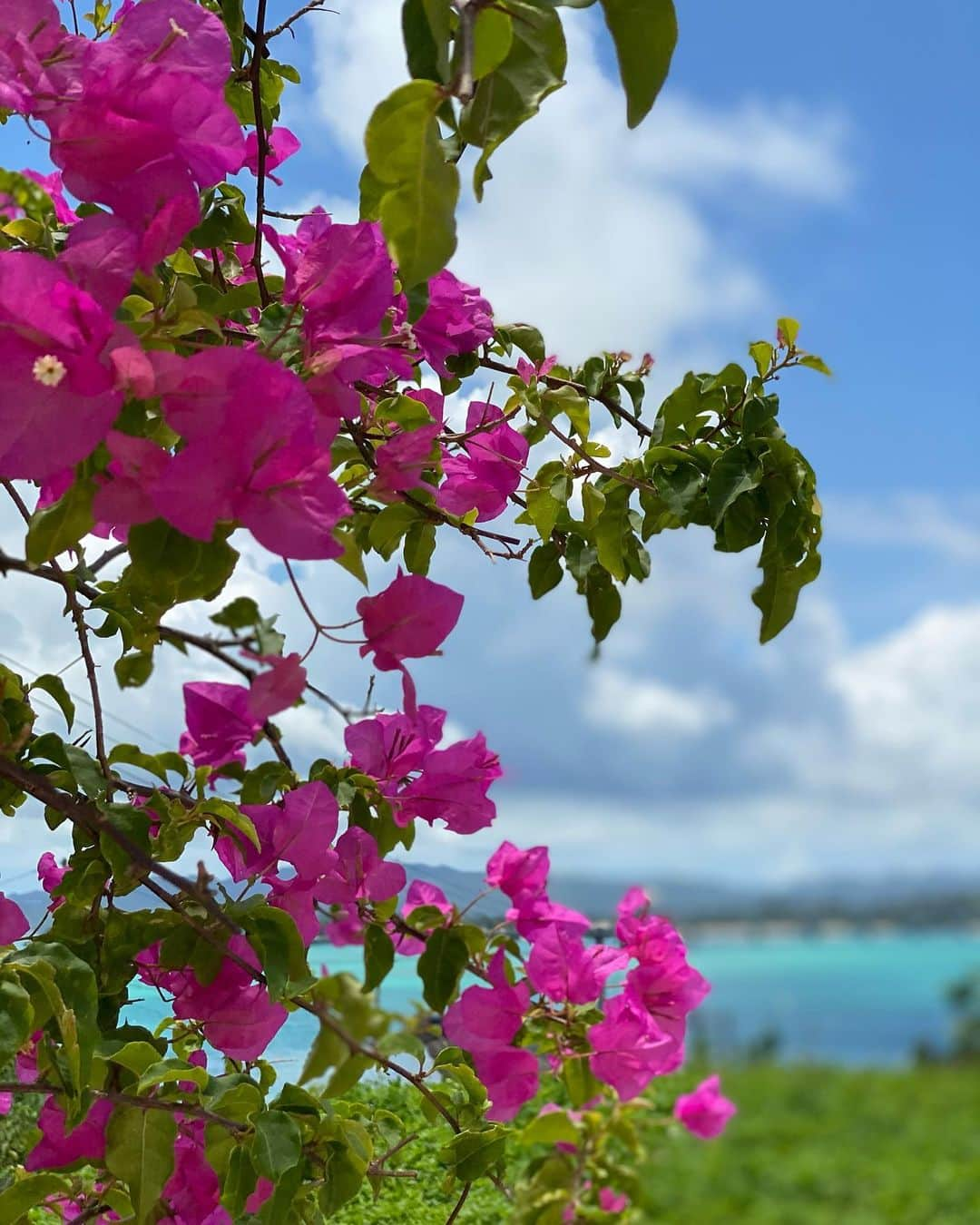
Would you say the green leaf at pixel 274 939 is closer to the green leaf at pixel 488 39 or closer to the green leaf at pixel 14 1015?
the green leaf at pixel 14 1015

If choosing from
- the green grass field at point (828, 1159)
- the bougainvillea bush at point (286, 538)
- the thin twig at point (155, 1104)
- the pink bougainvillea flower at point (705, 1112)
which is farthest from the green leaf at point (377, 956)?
the green grass field at point (828, 1159)

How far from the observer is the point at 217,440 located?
1.38 ft

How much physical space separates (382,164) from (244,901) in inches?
15.3

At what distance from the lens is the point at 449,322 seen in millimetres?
717

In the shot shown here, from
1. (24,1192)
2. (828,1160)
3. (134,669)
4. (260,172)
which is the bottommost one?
(24,1192)

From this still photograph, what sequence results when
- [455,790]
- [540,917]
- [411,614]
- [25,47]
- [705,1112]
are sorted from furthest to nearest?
[705,1112] → [540,917] → [455,790] → [411,614] → [25,47]

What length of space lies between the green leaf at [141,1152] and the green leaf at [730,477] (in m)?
0.42

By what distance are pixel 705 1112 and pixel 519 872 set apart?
1152 mm

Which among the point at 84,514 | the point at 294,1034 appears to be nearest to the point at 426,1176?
the point at 294,1034

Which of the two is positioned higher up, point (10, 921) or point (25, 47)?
point (25, 47)

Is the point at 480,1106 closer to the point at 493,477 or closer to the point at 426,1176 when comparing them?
the point at 493,477

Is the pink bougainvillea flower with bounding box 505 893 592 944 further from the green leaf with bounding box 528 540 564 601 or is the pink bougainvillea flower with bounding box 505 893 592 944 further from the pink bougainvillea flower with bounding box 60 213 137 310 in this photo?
the pink bougainvillea flower with bounding box 60 213 137 310

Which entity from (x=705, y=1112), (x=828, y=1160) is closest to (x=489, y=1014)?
(x=705, y=1112)

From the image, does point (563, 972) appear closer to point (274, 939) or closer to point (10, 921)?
point (274, 939)
